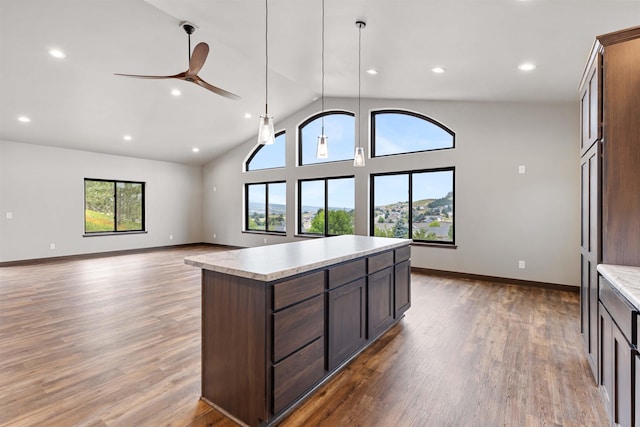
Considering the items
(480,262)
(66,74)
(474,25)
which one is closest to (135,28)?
(66,74)

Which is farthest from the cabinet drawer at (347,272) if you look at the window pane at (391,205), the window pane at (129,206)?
the window pane at (129,206)

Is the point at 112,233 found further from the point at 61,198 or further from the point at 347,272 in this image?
the point at 347,272

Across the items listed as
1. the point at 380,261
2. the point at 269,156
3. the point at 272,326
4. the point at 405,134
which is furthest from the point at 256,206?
the point at 272,326

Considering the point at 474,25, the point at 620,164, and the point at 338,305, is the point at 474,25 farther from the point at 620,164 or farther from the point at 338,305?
the point at 338,305

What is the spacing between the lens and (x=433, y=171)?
19.1ft

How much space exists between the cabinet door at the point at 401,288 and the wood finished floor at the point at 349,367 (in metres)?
0.20

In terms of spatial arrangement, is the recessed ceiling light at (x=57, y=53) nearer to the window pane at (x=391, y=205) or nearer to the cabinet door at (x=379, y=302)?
the cabinet door at (x=379, y=302)

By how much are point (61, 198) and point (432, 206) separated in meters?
7.95

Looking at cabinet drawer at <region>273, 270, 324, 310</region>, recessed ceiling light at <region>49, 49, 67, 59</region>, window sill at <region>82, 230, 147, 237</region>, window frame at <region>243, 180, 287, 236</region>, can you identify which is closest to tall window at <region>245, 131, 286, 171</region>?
window frame at <region>243, 180, 287, 236</region>

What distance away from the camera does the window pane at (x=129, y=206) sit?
27.1ft

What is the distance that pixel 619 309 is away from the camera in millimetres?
1548

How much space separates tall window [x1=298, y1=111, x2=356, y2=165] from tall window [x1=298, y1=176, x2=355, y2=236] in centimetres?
55

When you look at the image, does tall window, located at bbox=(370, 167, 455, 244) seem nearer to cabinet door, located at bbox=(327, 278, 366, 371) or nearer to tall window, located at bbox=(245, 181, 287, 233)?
tall window, located at bbox=(245, 181, 287, 233)

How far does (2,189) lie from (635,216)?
930 centimetres
